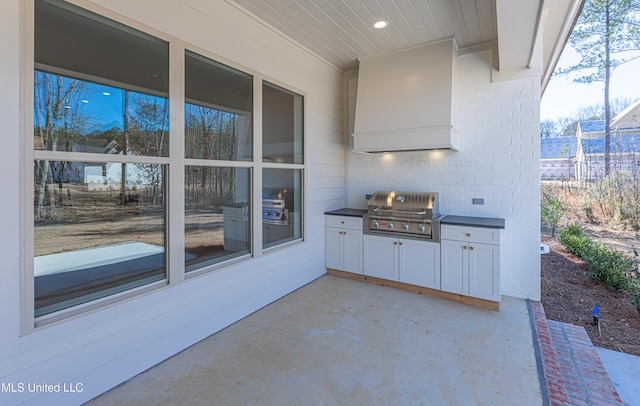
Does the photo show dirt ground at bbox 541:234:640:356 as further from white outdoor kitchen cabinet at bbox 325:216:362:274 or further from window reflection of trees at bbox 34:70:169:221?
window reflection of trees at bbox 34:70:169:221

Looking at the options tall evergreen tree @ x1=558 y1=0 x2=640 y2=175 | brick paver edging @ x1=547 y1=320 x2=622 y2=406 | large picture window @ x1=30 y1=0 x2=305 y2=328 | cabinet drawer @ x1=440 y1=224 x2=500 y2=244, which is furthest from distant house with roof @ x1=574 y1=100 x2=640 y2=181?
large picture window @ x1=30 y1=0 x2=305 y2=328

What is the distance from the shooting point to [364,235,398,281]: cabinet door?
372cm

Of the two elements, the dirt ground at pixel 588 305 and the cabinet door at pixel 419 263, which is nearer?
the dirt ground at pixel 588 305

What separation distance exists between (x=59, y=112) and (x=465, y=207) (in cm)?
403

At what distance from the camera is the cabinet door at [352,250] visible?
3.98 m

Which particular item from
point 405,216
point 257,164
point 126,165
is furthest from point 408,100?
point 126,165

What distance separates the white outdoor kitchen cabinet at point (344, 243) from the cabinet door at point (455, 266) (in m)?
1.06

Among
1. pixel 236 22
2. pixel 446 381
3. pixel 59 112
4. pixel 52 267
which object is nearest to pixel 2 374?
pixel 52 267

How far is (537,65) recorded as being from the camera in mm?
3262

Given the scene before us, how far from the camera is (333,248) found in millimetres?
4207

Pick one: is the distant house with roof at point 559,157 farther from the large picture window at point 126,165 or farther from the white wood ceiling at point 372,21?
the large picture window at point 126,165

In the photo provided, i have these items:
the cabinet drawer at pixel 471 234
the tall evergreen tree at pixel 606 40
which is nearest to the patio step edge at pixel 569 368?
the cabinet drawer at pixel 471 234

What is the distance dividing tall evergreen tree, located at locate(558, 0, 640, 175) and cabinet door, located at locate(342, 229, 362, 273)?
3.78 meters

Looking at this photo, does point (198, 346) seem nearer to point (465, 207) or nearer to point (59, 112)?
point (59, 112)
